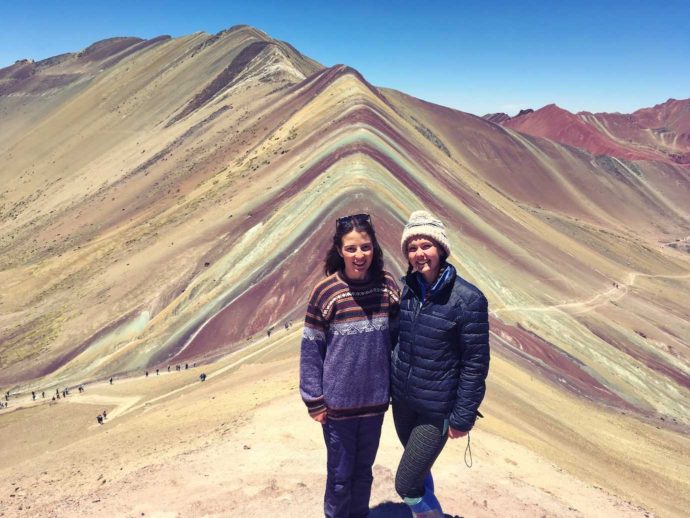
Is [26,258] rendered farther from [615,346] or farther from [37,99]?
[37,99]

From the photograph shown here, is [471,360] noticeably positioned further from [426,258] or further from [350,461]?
[350,461]

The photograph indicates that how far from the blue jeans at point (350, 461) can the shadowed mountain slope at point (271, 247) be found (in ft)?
24.6

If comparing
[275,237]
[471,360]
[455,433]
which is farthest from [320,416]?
[275,237]

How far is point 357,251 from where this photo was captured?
12.5 feet

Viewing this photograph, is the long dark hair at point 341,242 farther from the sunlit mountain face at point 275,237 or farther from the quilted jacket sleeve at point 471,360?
the sunlit mountain face at point 275,237

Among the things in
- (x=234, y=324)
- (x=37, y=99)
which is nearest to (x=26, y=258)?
(x=234, y=324)

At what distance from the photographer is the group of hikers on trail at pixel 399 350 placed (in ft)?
12.1

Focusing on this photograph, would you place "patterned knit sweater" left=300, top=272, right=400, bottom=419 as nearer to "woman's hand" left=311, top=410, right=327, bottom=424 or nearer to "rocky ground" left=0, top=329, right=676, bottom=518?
"woman's hand" left=311, top=410, right=327, bottom=424

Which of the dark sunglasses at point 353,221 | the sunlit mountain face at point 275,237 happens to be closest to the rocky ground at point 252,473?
the dark sunglasses at point 353,221

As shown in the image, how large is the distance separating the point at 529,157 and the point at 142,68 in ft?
232

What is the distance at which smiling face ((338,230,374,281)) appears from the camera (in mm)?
3812

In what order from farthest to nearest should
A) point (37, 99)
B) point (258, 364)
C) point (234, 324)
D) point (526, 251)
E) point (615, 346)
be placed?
point (37, 99) < point (526, 251) < point (615, 346) < point (234, 324) < point (258, 364)

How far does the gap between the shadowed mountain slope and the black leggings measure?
760cm

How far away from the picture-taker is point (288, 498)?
5574mm
